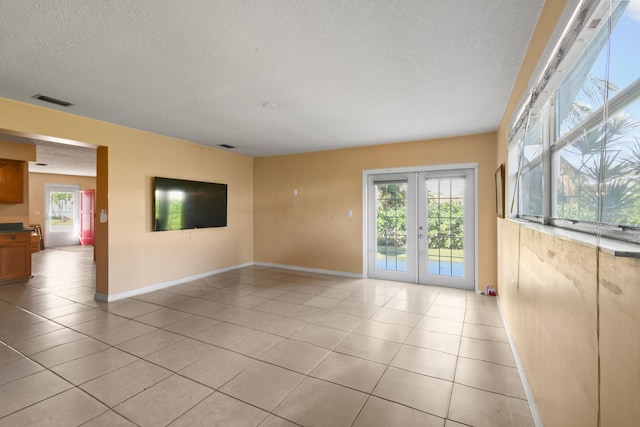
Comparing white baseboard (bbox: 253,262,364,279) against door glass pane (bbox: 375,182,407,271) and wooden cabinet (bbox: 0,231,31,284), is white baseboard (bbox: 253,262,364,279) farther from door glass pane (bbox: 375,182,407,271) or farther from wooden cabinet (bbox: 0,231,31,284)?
wooden cabinet (bbox: 0,231,31,284)

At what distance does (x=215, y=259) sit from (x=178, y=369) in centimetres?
364

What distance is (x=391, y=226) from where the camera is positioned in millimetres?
5367

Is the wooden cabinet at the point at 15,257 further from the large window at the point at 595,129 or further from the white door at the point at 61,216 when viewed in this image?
the large window at the point at 595,129

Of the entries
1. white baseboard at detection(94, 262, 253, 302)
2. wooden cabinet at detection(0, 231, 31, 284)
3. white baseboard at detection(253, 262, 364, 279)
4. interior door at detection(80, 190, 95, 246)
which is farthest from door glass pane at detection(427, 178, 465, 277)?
interior door at detection(80, 190, 95, 246)

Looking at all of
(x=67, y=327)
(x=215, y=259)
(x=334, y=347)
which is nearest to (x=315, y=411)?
(x=334, y=347)

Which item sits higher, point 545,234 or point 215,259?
point 545,234

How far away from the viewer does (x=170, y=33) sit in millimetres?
2076

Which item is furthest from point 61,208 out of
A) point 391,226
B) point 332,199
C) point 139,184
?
point 391,226

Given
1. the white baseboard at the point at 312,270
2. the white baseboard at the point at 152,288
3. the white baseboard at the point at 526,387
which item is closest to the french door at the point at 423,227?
the white baseboard at the point at 312,270

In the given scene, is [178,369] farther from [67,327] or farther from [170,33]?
[170,33]

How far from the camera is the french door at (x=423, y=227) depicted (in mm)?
4777

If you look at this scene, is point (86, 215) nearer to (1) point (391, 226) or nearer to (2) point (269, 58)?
(1) point (391, 226)

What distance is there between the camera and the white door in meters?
9.90

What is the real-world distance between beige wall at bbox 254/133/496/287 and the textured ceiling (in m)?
0.96
